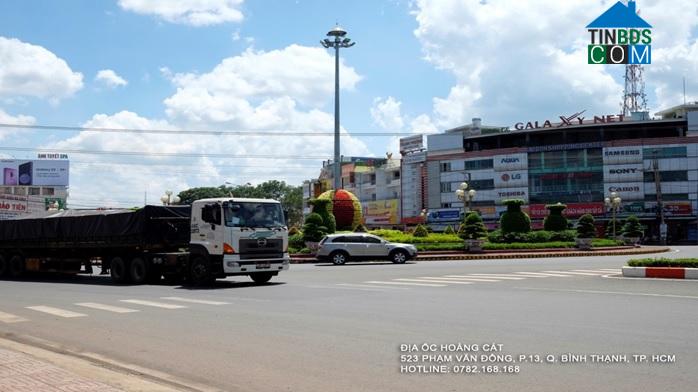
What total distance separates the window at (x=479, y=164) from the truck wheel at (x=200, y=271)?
74949 millimetres

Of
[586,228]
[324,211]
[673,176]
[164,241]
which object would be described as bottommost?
[164,241]

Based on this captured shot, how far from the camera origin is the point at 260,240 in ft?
63.3

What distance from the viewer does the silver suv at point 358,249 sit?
32938 mm

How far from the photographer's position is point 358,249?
33000 mm

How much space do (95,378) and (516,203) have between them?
130 feet

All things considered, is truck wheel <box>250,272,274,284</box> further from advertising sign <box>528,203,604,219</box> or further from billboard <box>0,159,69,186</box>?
billboard <box>0,159,69,186</box>

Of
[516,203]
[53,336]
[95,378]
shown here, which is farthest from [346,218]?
[95,378]

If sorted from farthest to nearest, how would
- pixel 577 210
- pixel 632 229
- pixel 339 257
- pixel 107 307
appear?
pixel 577 210, pixel 632 229, pixel 339 257, pixel 107 307

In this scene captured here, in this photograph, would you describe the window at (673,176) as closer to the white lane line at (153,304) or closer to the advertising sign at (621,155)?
the advertising sign at (621,155)

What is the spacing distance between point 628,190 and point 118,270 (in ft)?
237

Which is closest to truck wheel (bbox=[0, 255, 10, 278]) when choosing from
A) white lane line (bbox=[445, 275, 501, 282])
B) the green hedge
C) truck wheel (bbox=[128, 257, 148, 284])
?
truck wheel (bbox=[128, 257, 148, 284])

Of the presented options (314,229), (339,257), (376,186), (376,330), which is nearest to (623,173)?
(376,186)

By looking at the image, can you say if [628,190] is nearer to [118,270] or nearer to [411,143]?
[411,143]

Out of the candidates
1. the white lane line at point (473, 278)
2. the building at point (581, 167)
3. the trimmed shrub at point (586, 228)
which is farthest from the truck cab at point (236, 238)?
the building at point (581, 167)
